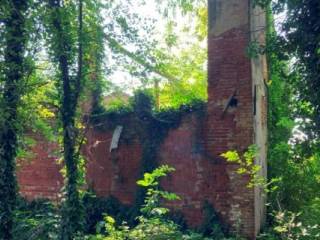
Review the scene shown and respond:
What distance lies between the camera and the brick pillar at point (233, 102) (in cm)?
753

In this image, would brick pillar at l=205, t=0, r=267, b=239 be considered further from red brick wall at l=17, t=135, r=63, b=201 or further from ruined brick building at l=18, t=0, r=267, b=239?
red brick wall at l=17, t=135, r=63, b=201

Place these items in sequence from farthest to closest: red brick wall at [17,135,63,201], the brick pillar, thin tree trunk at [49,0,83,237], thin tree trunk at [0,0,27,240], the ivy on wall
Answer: red brick wall at [17,135,63,201] → the ivy on wall → the brick pillar → thin tree trunk at [49,0,83,237] → thin tree trunk at [0,0,27,240]

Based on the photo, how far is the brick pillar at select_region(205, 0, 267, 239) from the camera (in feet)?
24.7

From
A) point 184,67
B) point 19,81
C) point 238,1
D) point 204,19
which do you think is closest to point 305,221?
point 238,1

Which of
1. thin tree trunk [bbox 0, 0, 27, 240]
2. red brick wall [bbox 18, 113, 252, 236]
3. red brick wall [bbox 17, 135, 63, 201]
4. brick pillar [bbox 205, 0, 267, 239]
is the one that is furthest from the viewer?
red brick wall [bbox 17, 135, 63, 201]

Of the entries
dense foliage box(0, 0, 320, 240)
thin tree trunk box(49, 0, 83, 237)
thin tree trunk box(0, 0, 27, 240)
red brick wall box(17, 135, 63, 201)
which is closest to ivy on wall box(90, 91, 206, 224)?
dense foliage box(0, 0, 320, 240)

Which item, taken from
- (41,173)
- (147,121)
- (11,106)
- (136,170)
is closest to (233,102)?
(147,121)

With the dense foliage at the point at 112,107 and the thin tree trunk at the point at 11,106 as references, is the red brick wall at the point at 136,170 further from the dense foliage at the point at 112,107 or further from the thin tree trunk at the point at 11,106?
the thin tree trunk at the point at 11,106

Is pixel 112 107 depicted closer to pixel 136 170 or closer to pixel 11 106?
pixel 136 170

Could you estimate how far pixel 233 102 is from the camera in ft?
25.5

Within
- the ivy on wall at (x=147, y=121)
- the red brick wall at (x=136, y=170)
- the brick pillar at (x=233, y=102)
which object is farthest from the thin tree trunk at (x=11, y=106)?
the brick pillar at (x=233, y=102)

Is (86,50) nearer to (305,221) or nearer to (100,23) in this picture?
(100,23)

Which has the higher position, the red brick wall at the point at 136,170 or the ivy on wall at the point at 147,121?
the ivy on wall at the point at 147,121

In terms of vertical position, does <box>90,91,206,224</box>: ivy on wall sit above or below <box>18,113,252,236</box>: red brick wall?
above
